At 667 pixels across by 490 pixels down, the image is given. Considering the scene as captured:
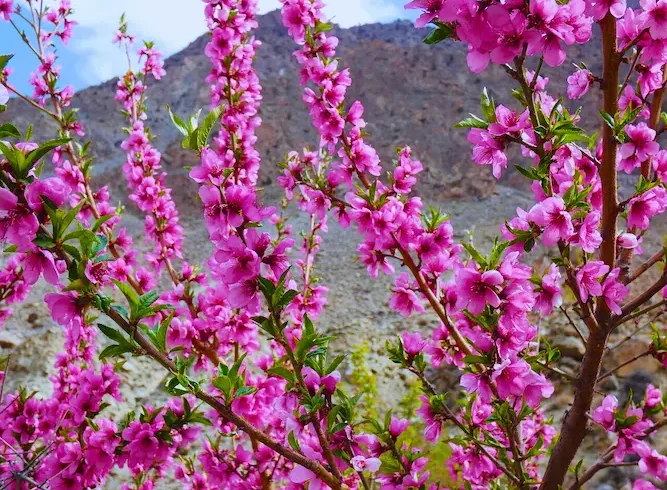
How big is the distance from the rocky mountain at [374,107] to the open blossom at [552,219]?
17196 millimetres

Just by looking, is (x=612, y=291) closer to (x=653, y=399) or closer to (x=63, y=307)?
(x=653, y=399)

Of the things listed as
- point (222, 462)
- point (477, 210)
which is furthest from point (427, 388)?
point (477, 210)

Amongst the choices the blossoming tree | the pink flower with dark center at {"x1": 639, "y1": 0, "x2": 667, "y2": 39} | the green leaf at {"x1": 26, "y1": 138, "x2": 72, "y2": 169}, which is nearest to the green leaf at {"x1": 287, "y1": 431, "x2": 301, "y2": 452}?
the blossoming tree

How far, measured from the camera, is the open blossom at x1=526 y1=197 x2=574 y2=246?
1.33 metres

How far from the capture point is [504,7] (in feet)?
3.86

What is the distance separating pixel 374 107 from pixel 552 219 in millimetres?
22300

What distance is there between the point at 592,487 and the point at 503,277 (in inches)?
197

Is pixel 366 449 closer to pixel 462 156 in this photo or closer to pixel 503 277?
pixel 503 277

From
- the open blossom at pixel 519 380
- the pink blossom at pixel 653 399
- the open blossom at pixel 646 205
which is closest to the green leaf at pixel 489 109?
the open blossom at pixel 646 205

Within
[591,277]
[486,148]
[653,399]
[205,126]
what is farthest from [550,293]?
[205,126]

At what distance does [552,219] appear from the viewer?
53.4 inches

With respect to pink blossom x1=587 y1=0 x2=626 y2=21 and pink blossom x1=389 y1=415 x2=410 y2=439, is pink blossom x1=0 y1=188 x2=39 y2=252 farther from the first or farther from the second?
pink blossom x1=587 y1=0 x2=626 y2=21

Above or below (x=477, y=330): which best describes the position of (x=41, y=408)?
above

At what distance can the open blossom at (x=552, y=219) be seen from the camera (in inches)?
52.3
